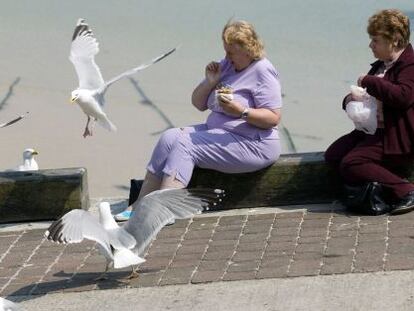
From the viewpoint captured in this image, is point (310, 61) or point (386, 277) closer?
point (386, 277)

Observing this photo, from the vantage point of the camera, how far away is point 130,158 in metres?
8.70

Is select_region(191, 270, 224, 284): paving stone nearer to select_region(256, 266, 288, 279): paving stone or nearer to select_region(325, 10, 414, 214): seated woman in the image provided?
select_region(256, 266, 288, 279): paving stone

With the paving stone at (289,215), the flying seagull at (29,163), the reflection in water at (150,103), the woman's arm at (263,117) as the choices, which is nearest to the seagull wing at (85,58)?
the flying seagull at (29,163)

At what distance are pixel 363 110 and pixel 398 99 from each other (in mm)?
220

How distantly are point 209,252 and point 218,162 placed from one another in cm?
83

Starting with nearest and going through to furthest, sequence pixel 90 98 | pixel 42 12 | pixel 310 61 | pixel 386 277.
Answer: pixel 386 277, pixel 90 98, pixel 310 61, pixel 42 12

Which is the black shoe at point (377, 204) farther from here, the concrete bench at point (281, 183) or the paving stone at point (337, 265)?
the paving stone at point (337, 265)

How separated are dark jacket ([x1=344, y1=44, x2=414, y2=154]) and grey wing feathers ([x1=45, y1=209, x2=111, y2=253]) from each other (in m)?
1.73

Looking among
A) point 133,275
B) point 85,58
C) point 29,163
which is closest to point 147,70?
point 29,163

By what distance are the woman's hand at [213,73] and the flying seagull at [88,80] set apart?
23.5 inches

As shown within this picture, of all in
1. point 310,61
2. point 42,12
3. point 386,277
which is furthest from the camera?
point 42,12

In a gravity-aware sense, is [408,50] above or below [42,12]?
above

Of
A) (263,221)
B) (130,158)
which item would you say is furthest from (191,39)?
(263,221)

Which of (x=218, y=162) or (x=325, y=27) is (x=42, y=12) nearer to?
(x=325, y=27)
